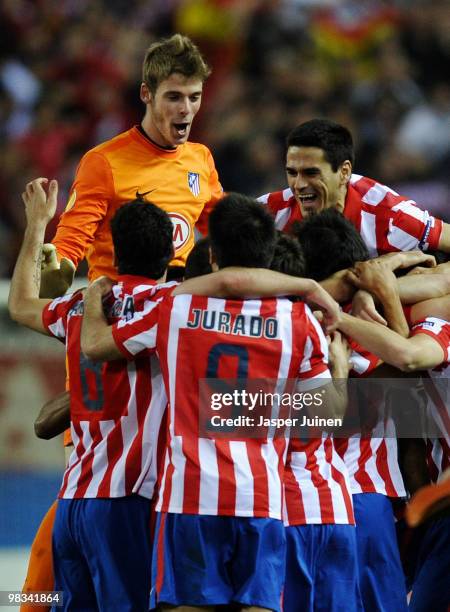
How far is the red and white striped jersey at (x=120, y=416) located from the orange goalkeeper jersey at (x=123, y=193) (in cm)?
87

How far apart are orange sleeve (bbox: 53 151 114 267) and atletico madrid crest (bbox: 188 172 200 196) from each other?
0.39 metres

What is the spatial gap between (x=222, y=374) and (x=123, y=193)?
1471 millimetres

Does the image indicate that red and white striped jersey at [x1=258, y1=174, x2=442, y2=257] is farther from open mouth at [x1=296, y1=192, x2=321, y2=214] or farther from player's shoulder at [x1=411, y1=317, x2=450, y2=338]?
player's shoulder at [x1=411, y1=317, x2=450, y2=338]

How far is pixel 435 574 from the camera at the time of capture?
399cm

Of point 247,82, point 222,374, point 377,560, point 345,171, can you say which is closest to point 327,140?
point 345,171

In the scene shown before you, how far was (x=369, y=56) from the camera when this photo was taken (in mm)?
9430

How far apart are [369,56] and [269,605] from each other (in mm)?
6972

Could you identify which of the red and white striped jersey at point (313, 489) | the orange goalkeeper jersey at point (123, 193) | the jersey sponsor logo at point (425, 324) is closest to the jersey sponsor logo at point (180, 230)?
the orange goalkeeper jersey at point (123, 193)

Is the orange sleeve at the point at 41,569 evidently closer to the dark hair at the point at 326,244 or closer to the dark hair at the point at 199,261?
the dark hair at the point at 199,261

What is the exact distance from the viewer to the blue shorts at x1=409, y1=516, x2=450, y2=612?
13.0ft

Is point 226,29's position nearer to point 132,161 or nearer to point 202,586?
point 132,161

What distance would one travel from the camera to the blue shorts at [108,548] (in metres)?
3.59

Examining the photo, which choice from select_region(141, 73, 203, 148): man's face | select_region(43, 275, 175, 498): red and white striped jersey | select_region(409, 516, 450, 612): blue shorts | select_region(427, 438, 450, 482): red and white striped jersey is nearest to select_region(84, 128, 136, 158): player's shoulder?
select_region(141, 73, 203, 148): man's face

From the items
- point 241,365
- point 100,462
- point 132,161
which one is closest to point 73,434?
point 100,462
